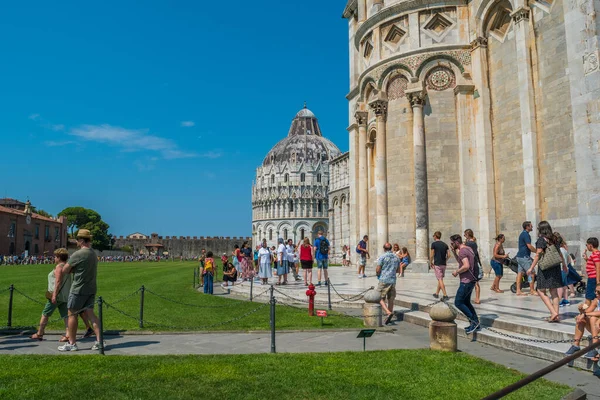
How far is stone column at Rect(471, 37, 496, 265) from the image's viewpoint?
17094mm

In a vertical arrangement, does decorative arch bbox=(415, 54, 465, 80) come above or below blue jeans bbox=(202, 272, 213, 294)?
above

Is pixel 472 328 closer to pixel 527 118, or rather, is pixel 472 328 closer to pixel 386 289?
pixel 386 289

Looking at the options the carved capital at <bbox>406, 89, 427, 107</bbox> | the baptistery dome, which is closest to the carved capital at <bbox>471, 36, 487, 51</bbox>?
the carved capital at <bbox>406, 89, 427, 107</bbox>

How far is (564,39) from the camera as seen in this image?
13977 mm

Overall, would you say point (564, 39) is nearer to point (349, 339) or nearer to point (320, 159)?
point (349, 339)

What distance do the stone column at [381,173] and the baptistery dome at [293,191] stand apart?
82831mm

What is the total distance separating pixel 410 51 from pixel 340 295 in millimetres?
10927

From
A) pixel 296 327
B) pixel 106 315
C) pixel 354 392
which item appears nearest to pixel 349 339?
pixel 296 327

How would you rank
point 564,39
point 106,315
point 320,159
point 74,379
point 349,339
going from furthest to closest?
1. point 320,159
2. point 564,39
3. point 106,315
4. point 349,339
5. point 74,379

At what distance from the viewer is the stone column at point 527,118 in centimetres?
1474

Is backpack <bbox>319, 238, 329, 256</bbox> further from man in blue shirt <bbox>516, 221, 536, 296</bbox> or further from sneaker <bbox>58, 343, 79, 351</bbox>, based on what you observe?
sneaker <bbox>58, 343, 79, 351</bbox>

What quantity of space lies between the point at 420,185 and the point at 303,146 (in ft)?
306

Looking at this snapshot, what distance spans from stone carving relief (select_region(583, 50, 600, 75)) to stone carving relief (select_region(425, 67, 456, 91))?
246 inches

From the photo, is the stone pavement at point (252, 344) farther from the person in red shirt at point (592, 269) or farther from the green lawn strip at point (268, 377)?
the person in red shirt at point (592, 269)
